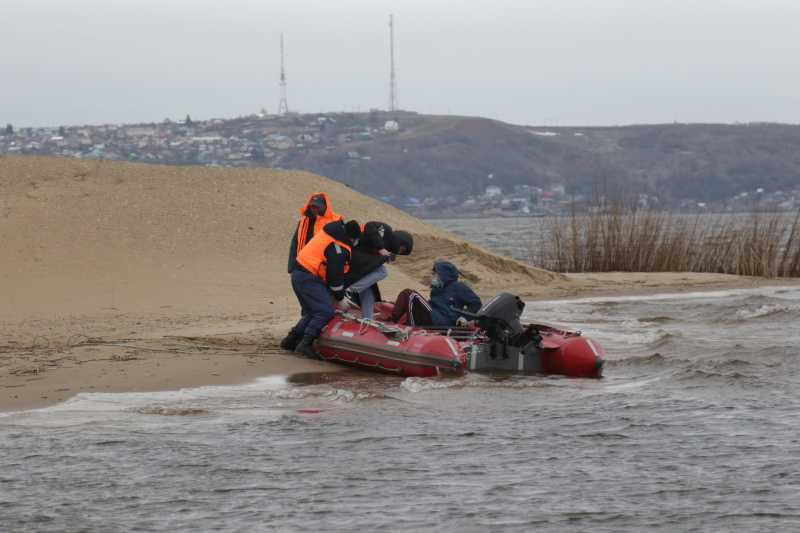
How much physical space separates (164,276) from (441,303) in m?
7.38

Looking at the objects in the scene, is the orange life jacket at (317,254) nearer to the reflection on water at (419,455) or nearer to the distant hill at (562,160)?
the reflection on water at (419,455)

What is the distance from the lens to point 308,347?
10.8 meters

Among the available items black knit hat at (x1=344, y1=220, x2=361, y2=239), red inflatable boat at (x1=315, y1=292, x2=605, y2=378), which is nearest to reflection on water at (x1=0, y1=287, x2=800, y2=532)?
red inflatable boat at (x1=315, y1=292, x2=605, y2=378)

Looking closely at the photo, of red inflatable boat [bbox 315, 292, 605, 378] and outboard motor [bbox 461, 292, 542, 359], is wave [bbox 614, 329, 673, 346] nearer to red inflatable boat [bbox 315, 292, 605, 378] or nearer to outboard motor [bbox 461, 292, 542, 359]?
red inflatable boat [bbox 315, 292, 605, 378]

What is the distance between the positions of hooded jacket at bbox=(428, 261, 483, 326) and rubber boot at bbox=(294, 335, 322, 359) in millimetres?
1350

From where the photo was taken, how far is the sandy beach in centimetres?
1009

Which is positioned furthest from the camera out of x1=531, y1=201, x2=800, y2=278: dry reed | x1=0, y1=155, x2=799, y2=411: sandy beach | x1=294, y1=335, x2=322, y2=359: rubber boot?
x1=531, y1=201, x2=800, y2=278: dry reed

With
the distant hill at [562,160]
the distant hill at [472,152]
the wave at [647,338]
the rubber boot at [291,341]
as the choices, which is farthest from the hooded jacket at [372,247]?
the distant hill at [562,160]

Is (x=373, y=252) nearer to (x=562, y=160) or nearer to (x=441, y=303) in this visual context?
Result: (x=441, y=303)

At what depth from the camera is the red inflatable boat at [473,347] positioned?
9852mm

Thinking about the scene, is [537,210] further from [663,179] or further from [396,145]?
[396,145]

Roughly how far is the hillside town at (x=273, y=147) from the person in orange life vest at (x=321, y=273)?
83.1 metres

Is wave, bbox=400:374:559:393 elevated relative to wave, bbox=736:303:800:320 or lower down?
elevated

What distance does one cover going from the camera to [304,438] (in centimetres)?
747
